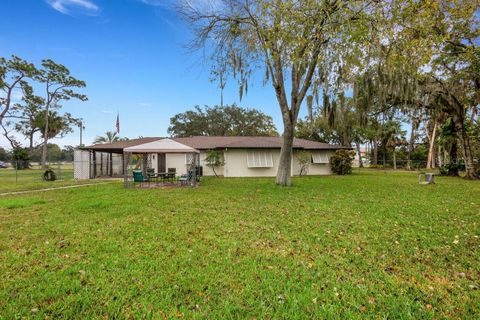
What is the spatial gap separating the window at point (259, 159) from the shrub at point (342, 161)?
5336 millimetres

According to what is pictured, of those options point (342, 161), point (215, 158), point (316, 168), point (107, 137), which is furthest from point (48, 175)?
point (342, 161)

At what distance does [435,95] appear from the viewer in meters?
15.2

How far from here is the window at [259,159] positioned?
18.0m

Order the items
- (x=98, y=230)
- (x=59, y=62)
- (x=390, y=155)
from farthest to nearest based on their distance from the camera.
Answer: (x=390, y=155)
(x=59, y=62)
(x=98, y=230)

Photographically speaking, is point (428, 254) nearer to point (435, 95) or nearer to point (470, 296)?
point (470, 296)

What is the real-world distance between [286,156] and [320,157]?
31.8 ft

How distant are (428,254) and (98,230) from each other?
5.55 meters

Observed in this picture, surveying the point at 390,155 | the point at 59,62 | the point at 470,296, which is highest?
the point at 59,62

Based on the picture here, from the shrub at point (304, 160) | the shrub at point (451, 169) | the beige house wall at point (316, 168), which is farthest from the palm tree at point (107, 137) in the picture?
the shrub at point (451, 169)

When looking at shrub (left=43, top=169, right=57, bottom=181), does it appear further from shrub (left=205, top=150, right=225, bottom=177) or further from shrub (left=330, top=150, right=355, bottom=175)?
shrub (left=330, top=150, right=355, bottom=175)

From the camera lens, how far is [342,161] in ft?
63.8

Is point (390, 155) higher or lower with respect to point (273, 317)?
higher

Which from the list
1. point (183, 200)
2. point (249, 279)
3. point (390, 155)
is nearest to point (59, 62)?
point (183, 200)

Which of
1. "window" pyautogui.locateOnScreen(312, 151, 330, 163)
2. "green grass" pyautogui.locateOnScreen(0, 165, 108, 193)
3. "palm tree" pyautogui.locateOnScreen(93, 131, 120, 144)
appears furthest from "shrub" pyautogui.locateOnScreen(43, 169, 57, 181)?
"palm tree" pyautogui.locateOnScreen(93, 131, 120, 144)
